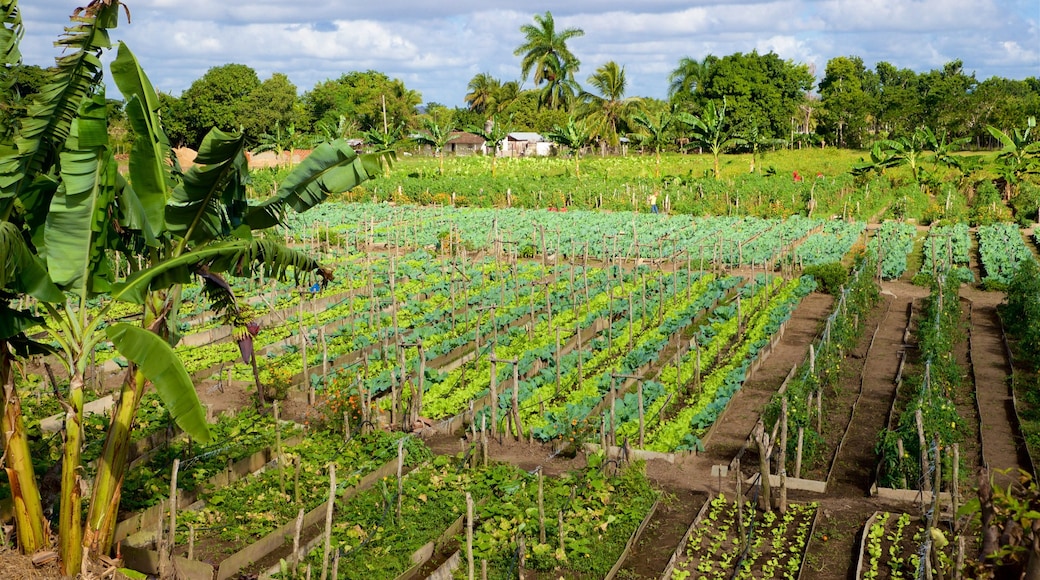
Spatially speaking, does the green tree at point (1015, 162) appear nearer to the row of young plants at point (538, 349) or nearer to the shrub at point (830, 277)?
the shrub at point (830, 277)

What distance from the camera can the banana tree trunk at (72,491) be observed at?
702cm

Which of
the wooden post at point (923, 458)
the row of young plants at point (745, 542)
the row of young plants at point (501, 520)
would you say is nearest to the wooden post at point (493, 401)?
the row of young plants at point (501, 520)

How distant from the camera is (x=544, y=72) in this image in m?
55.9

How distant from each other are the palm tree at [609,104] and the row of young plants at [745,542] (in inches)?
1563

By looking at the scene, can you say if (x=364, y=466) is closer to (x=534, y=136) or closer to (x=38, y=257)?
(x=38, y=257)

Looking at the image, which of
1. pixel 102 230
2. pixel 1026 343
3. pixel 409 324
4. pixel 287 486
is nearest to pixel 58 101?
pixel 102 230

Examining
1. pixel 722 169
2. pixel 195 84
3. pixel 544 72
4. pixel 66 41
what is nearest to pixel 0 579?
pixel 66 41

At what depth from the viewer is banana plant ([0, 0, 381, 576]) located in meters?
6.57

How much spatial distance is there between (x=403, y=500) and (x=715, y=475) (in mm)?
3425

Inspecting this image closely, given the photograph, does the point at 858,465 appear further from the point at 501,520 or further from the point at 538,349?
the point at 538,349

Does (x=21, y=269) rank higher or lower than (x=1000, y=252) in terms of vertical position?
higher

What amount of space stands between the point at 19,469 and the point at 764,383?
967cm

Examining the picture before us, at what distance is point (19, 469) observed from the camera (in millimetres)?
7102

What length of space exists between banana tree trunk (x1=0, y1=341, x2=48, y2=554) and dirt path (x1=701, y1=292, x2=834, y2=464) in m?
6.79
